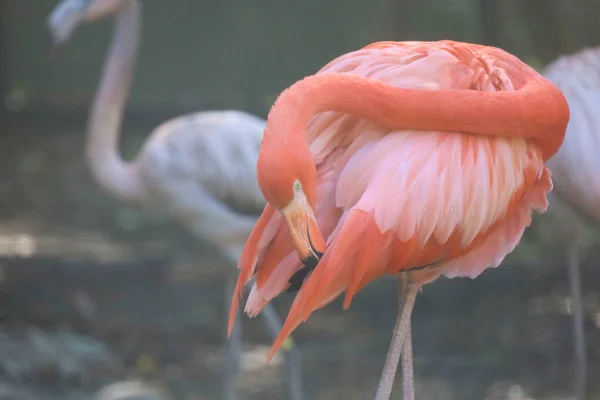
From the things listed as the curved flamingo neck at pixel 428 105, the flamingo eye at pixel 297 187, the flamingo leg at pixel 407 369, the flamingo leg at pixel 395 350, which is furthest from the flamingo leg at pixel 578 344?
the flamingo eye at pixel 297 187

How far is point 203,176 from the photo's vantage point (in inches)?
168

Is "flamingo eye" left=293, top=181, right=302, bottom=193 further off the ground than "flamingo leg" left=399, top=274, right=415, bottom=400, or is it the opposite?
"flamingo eye" left=293, top=181, right=302, bottom=193

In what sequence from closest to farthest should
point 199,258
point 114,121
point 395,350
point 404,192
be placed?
1. point 404,192
2. point 395,350
3. point 114,121
4. point 199,258

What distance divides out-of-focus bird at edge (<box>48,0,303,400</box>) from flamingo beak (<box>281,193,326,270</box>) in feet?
7.90

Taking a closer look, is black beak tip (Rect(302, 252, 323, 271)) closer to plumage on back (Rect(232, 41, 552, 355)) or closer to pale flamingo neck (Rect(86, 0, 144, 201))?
plumage on back (Rect(232, 41, 552, 355))

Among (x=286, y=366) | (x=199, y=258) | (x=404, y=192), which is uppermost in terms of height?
→ (x=404, y=192)

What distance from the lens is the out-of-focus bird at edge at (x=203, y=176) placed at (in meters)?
4.25

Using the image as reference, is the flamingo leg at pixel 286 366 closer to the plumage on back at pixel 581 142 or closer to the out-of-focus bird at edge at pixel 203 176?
the out-of-focus bird at edge at pixel 203 176

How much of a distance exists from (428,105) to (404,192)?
0.21 m

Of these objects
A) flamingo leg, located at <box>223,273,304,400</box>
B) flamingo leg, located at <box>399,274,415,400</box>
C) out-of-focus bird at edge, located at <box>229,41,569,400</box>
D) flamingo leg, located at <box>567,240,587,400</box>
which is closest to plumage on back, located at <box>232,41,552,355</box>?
out-of-focus bird at edge, located at <box>229,41,569,400</box>

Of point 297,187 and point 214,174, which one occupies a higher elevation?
point 297,187

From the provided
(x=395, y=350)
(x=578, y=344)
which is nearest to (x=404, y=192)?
(x=395, y=350)

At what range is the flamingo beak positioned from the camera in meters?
1.78

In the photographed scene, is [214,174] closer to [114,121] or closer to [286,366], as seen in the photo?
[114,121]
